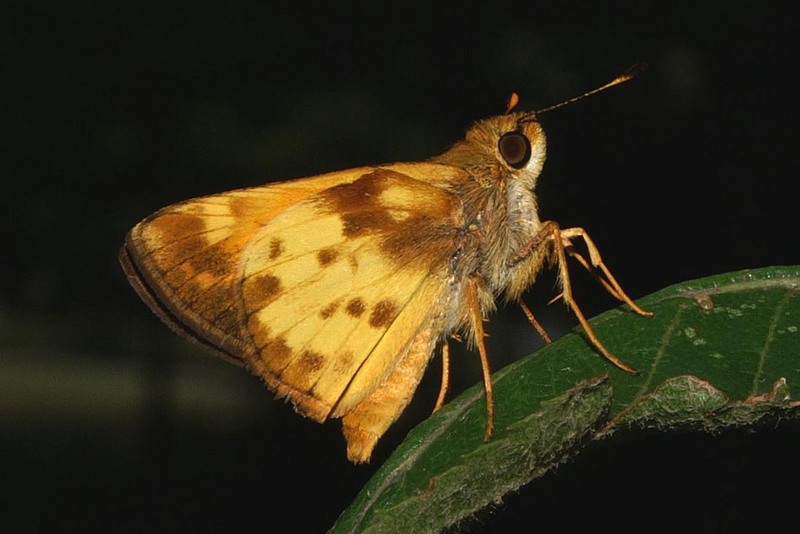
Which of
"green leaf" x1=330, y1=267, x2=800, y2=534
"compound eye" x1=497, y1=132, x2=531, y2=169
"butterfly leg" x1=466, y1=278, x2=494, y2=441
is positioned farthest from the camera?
"compound eye" x1=497, y1=132, x2=531, y2=169

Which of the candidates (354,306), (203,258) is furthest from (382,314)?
(203,258)

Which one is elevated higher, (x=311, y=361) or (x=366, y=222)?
(x=366, y=222)

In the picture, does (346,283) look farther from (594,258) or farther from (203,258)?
(594,258)

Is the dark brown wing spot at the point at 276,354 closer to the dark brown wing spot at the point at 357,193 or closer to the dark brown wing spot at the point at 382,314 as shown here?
the dark brown wing spot at the point at 382,314

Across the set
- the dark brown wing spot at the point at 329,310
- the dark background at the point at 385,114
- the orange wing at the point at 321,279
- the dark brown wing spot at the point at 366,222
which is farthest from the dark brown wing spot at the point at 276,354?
the dark background at the point at 385,114

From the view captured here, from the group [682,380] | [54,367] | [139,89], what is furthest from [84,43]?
[54,367]

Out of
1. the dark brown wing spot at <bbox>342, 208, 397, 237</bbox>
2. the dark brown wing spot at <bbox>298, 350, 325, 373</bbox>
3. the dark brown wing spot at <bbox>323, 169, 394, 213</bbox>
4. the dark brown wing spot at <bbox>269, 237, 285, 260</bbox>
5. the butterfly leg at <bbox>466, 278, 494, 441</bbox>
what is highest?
the dark brown wing spot at <bbox>323, 169, 394, 213</bbox>

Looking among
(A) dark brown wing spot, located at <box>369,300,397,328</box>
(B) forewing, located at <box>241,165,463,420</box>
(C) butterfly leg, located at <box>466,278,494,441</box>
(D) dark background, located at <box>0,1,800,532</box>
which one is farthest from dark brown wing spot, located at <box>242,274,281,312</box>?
(D) dark background, located at <box>0,1,800,532</box>

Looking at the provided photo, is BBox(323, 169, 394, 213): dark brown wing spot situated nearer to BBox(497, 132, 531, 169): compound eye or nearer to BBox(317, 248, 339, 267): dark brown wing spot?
BBox(317, 248, 339, 267): dark brown wing spot
